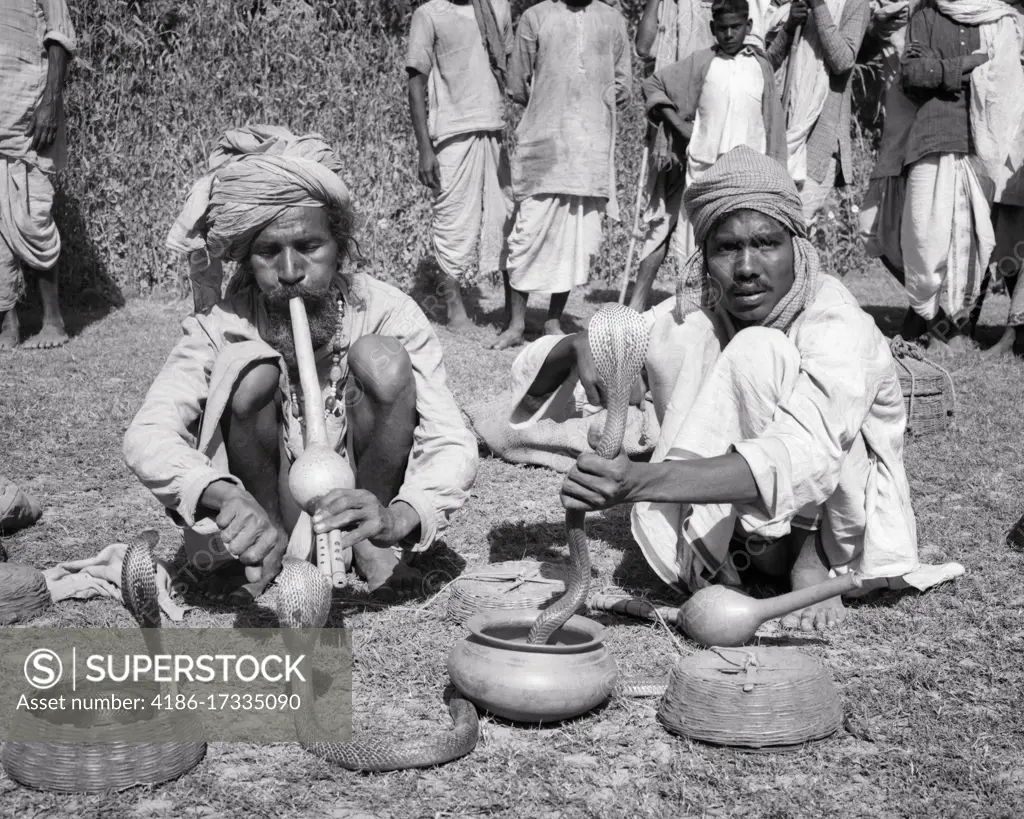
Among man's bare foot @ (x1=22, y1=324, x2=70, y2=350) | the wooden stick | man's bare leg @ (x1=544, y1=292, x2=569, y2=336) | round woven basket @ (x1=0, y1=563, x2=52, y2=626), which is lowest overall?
man's bare leg @ (x1=544, y1=292, x2=569, y2=336)

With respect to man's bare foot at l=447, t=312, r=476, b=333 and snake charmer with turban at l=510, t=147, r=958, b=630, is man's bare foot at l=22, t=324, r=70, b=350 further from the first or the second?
snake charmer with turban at l=510, t=147, r=958, b=630

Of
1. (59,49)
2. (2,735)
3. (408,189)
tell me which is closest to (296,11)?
(408,189)

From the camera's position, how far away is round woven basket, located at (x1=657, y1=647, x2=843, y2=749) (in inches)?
100

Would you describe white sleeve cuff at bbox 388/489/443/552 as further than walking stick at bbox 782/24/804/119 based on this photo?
No

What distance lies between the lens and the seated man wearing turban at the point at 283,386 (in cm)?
317

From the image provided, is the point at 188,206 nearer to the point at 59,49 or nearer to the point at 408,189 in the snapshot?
the point at 59,49

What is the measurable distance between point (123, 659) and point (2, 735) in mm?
421

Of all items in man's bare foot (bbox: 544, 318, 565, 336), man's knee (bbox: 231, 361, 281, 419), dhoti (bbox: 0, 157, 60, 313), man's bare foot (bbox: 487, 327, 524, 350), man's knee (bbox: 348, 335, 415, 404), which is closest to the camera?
man's knee (bbox: 231, 361, 281, 419)

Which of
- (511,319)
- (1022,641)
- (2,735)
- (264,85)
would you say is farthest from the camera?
(264,85)

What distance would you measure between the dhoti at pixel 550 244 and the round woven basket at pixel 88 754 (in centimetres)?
574

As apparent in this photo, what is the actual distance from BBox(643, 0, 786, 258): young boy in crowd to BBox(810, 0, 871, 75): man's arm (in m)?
0.73

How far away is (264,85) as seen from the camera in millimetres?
9203

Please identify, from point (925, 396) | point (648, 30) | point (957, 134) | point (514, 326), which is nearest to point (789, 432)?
point (925, 396)

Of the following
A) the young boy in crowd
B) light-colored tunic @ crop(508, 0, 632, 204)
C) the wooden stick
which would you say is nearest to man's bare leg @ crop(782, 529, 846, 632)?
the wooden stick
